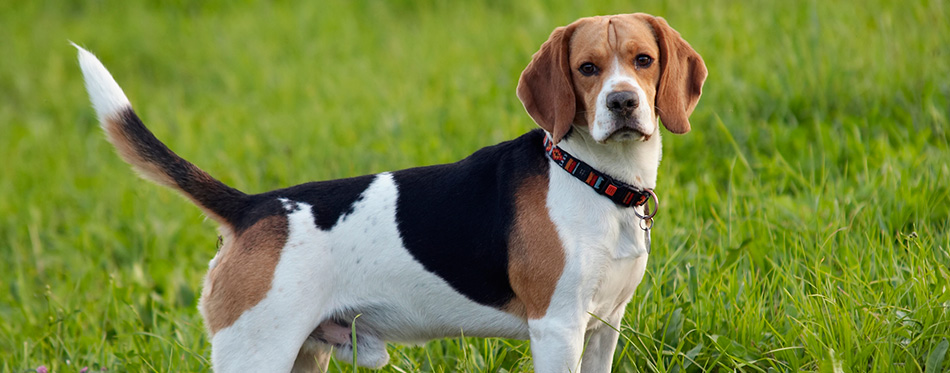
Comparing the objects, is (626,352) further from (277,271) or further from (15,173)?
(15,173)

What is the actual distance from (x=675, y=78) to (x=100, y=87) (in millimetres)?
2272

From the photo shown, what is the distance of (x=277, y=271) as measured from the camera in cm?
319

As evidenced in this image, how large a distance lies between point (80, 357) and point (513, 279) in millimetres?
2501

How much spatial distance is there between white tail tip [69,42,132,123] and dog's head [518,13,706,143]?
165 cm

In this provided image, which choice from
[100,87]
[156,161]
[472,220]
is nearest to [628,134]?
[472,220]

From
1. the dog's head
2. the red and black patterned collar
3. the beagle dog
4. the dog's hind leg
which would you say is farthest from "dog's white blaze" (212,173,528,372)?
the dog's head

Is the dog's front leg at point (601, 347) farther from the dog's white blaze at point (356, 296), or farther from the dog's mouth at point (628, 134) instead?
the dog's mouth at point (628, 134)

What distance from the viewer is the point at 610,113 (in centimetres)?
299

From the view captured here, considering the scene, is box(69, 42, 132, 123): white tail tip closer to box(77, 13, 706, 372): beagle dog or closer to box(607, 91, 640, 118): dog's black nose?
box(77, 13, 706, 372): beagle dog

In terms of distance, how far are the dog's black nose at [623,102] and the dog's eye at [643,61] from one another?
0.22 m

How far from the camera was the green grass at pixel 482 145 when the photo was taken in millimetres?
3664

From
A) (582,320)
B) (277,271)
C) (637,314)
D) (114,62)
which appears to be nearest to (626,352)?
(637,314)

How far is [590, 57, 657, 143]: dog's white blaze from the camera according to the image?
3.00m

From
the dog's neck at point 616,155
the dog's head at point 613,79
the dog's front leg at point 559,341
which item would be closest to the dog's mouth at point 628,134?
the dog's head at point 613,79
